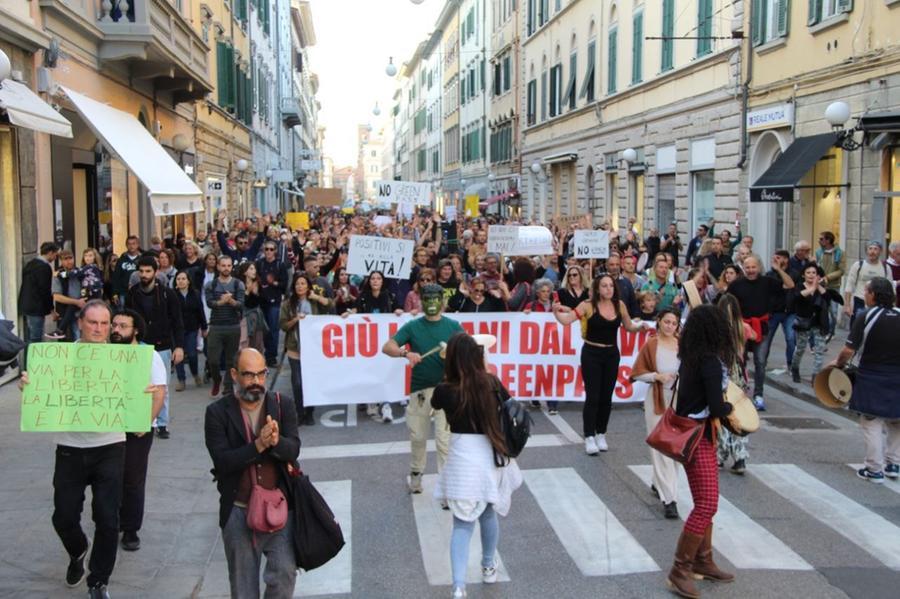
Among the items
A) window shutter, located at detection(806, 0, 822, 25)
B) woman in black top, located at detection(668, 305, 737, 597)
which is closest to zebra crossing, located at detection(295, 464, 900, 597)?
woman in black top, located at detection(668, 305, 737, 597)

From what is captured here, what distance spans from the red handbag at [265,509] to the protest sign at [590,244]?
10398 millimetres

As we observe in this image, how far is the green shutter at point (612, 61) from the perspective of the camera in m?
31.4

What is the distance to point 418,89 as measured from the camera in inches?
3944

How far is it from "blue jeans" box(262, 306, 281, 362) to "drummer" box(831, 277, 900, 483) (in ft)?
25.7

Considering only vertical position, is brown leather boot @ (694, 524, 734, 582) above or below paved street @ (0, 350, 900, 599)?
above

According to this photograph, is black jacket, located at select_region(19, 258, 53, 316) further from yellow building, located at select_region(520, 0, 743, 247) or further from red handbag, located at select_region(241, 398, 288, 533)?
yellow building, located at select_region(520, 0, 743, 247)

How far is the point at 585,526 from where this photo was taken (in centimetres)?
699

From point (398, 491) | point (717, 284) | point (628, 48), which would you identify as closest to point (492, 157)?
point (628, 48)

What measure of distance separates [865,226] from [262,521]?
14.3 m

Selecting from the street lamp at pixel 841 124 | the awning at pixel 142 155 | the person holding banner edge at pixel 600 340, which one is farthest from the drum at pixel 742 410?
the awning at pixel 142 155

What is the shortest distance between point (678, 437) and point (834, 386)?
11.0 feet

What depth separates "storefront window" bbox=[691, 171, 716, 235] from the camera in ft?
78.3

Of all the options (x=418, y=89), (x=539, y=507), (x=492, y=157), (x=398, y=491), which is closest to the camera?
(x=539, y=507)

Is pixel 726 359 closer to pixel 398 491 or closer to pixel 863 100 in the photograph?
pixel 398 491
